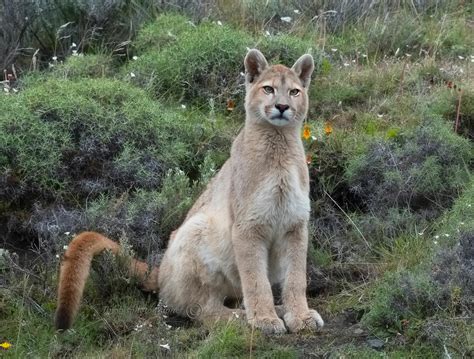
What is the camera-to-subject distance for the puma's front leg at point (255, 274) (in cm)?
682

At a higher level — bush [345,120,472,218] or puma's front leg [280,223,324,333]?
puma's front leg [280,223,324,333]

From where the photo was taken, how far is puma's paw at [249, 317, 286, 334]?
6703 millimetres

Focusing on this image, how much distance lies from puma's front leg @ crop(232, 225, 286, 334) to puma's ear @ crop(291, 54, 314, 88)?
132 cm

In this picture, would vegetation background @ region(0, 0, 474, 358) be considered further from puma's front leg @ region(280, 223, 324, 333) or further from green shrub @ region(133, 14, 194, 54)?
puma's front leg @ region(280, 223, 324, 333)

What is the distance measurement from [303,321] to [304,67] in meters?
2.00

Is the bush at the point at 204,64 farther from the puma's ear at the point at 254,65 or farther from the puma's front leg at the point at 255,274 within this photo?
the puma's front leg at the point at 255,274

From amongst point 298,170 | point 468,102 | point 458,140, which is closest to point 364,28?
point 468,102

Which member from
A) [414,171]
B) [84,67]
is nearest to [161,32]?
[84,67]

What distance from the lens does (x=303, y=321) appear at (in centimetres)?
680

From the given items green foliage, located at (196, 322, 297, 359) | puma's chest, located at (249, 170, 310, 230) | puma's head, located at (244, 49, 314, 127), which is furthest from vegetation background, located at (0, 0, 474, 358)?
puma's head, located at (244, 49, 314, 127)

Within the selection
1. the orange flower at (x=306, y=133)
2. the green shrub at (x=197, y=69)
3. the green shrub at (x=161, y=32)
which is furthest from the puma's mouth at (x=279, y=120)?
the green shrub at (x=161, y=32)

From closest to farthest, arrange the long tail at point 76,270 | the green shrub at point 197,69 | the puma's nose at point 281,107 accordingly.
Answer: the long tail at point 76,270, the puma's nose at point 281,107, the green shrub at point 197,69

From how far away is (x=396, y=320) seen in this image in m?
6.46

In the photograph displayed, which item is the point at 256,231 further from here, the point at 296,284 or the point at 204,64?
the point at 204,64
